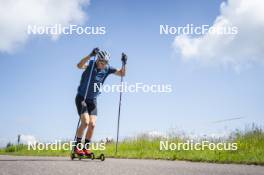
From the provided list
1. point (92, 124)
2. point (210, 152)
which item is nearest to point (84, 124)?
point (92, 124)

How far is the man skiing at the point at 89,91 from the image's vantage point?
28.7 ft

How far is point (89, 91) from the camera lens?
8.94 meters

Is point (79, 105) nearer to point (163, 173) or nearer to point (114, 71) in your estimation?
point (114, 71)

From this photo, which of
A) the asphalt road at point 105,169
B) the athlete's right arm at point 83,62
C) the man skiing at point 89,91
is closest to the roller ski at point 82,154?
the man skiing at point 89,91

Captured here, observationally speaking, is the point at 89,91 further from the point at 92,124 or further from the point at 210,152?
the point at 210,152

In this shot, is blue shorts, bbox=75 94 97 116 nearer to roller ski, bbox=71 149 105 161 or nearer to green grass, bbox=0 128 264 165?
roller ski, bbox=71 149 105 161

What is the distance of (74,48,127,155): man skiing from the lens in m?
8.74

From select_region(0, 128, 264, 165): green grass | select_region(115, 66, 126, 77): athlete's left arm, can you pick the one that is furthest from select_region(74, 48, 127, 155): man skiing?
select_region(0, 128, 264, 165): green grass

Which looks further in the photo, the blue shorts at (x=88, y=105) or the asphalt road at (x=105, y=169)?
the blue shorts at (x=88, y=105)

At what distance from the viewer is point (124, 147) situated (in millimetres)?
13719

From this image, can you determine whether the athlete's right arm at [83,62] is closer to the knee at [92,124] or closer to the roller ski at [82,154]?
the knee at [92,124]

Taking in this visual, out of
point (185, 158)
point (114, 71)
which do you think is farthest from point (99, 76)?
point (185, 158)

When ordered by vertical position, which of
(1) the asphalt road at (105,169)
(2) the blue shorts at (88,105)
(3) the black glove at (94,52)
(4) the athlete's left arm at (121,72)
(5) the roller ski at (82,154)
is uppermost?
(3) the black glove at (94,52)

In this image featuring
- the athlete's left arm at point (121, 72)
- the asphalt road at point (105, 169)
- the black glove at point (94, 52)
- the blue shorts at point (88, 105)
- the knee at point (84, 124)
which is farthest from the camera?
the athlete's left arm at point (121, 72)
